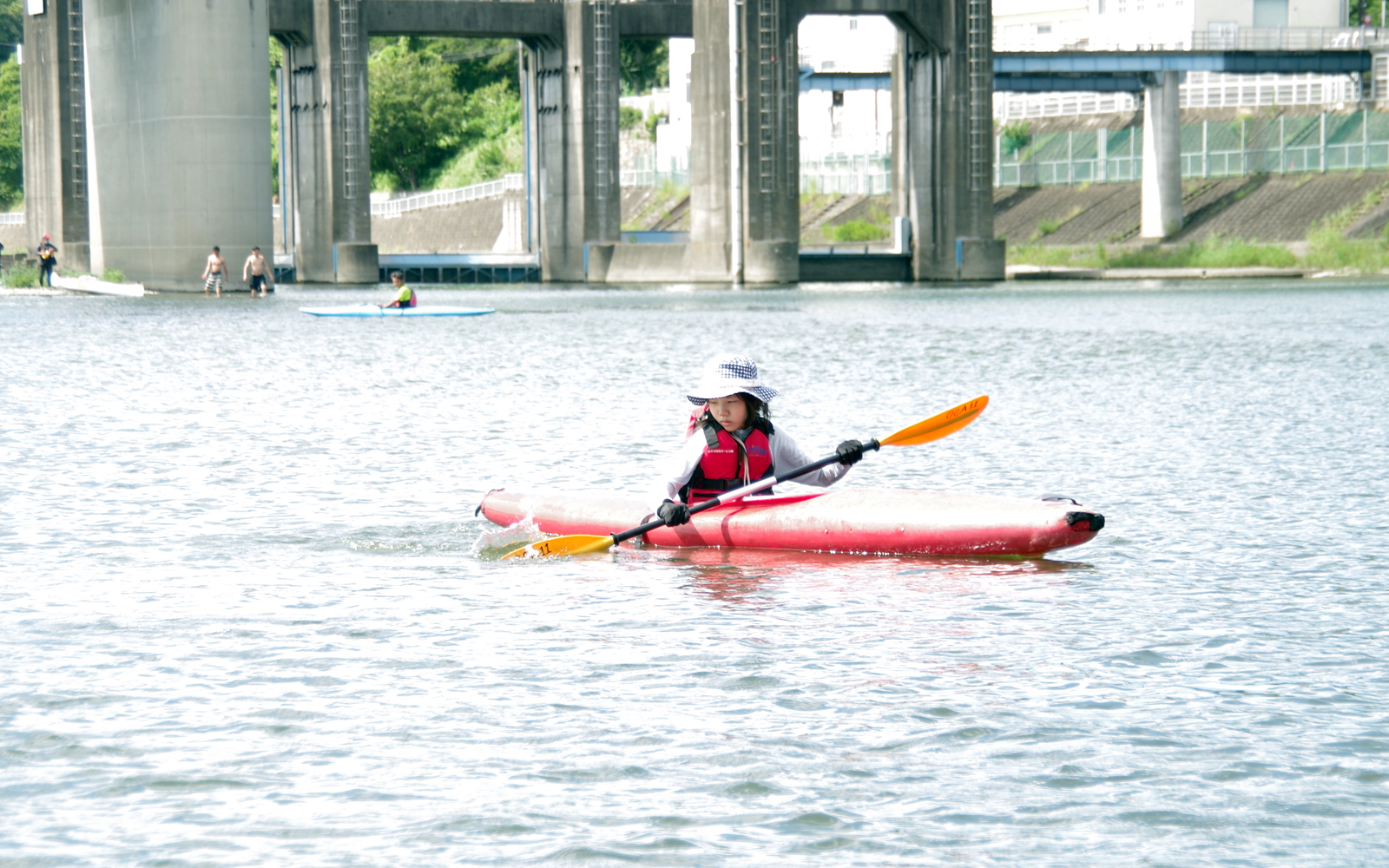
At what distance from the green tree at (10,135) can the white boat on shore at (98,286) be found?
59.0 meters

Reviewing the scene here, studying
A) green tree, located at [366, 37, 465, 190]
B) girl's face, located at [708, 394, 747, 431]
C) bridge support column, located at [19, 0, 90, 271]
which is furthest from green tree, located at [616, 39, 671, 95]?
girl's face, located at [708, 394, 747, 431]

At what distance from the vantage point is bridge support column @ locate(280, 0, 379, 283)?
72.4 m

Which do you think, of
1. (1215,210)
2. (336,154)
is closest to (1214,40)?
(1215,210)

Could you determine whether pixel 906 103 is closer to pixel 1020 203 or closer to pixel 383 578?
pixel 1020 203

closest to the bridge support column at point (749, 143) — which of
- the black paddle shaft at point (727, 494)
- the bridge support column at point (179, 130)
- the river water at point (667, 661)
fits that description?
the bridge support column at point (179, 130)

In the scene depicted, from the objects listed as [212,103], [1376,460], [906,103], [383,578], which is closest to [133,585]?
[383,578]

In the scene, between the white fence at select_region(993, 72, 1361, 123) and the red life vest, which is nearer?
the red life vest

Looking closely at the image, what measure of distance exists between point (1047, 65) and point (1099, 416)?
2300 inches

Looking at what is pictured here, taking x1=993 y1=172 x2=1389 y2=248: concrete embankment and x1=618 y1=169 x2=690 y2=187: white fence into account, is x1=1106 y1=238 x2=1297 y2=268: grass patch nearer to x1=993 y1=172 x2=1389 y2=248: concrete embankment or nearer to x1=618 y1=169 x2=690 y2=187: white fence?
x1=993 y1=172 x2=1389 y2=248: concrete embankment

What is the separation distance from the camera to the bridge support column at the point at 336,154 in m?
72.4

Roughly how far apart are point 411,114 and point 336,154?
28.5m

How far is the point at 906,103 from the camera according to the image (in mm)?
72250

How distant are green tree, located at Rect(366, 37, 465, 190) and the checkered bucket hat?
90.7 meters

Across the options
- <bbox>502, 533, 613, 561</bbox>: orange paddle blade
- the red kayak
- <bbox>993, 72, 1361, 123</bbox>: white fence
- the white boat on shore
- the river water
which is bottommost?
the river water
